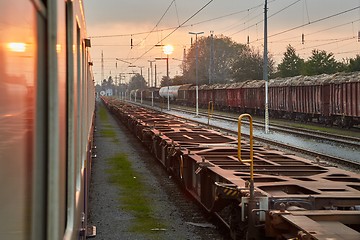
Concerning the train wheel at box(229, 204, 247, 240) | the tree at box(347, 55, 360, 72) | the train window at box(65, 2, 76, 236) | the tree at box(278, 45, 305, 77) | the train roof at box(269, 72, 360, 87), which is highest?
the tree at box(278, 45, 305, 77)

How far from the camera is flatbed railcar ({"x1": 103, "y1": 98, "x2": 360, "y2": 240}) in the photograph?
4.62 meters

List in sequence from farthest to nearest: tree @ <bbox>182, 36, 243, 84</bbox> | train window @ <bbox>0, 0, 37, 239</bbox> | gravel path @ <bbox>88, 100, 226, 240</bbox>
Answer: tree @ <bbox>182, 36, 243, 84</bbox>, gravel path @ <bbox>88, 100, 226, 240</bbox>, train window @ <bbox>0, 0, 37, 239</bbox>

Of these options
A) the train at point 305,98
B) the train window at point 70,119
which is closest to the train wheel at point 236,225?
the train window at point 70,119

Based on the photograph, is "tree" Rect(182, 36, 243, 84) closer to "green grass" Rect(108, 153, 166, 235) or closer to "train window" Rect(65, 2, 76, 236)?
"green grass" Rect(108, 153, 166, 235)

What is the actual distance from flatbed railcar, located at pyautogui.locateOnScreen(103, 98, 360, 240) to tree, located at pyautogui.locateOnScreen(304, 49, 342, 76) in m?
49.0

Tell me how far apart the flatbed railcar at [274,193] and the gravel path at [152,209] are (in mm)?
412

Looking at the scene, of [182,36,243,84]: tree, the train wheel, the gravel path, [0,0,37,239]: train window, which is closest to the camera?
[0,0,37,239]: train window

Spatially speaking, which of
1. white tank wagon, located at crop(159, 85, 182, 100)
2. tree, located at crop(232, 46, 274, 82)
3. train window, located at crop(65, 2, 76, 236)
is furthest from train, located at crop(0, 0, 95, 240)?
tree, located at crop(232, 46, 274, 82)

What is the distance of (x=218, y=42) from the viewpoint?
94.7m

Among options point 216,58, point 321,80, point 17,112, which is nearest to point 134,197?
point 17,112

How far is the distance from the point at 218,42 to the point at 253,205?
90680 mm

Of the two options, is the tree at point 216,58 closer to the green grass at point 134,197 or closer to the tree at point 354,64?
the tree at point 354,64

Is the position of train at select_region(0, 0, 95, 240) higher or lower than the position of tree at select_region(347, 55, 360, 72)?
lower

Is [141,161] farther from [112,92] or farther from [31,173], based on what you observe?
[112,92]
